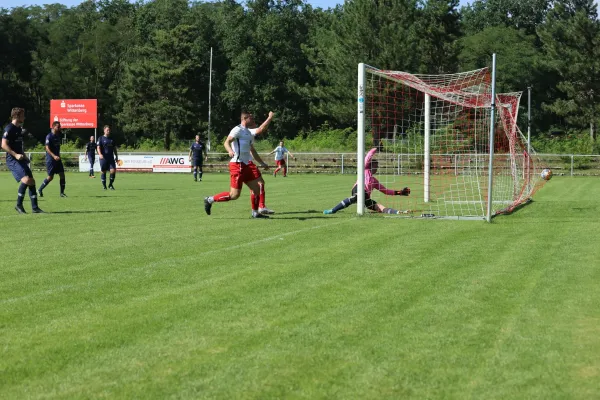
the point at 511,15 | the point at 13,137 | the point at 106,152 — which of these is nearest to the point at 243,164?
the point at 13,137

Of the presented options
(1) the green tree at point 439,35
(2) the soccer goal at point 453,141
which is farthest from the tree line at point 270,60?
(2) the soccer goal at point 453,141

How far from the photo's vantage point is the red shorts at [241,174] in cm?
1363

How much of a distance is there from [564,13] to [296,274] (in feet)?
238

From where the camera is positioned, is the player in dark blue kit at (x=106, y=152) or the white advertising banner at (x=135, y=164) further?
the white advertising banner at (x=135, y=164)

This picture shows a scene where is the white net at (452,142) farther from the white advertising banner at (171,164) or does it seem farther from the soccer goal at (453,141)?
the white advertising banner at (171,164)

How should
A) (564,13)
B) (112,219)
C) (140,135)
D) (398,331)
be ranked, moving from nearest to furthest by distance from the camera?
(398,331)
(112,219)
(564,13)
(140,135)

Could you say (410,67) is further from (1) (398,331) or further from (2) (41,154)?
(1) (398,331)

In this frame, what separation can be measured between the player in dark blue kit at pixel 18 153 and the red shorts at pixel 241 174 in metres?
4.11

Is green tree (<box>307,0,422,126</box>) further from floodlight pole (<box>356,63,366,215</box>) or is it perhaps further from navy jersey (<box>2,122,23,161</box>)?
navy jersey (<box>2,122,23,161</box>)

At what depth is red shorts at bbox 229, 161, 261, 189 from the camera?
13.6m

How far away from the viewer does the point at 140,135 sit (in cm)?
7856

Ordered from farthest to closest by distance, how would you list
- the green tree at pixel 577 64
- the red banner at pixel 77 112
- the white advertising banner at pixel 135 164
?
1. the green tree at pixel 577 64
2. the red banner at pixel 77 112
3. the white advertising banner at pixel 135 164

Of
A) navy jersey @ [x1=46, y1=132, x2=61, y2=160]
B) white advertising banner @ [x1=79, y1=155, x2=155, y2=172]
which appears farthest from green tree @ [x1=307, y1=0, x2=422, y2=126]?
navy jersey @ [x1=46, y1=132, x2=61, y2=160]

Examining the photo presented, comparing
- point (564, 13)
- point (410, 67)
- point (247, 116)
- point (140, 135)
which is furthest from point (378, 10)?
point (247, 116)
